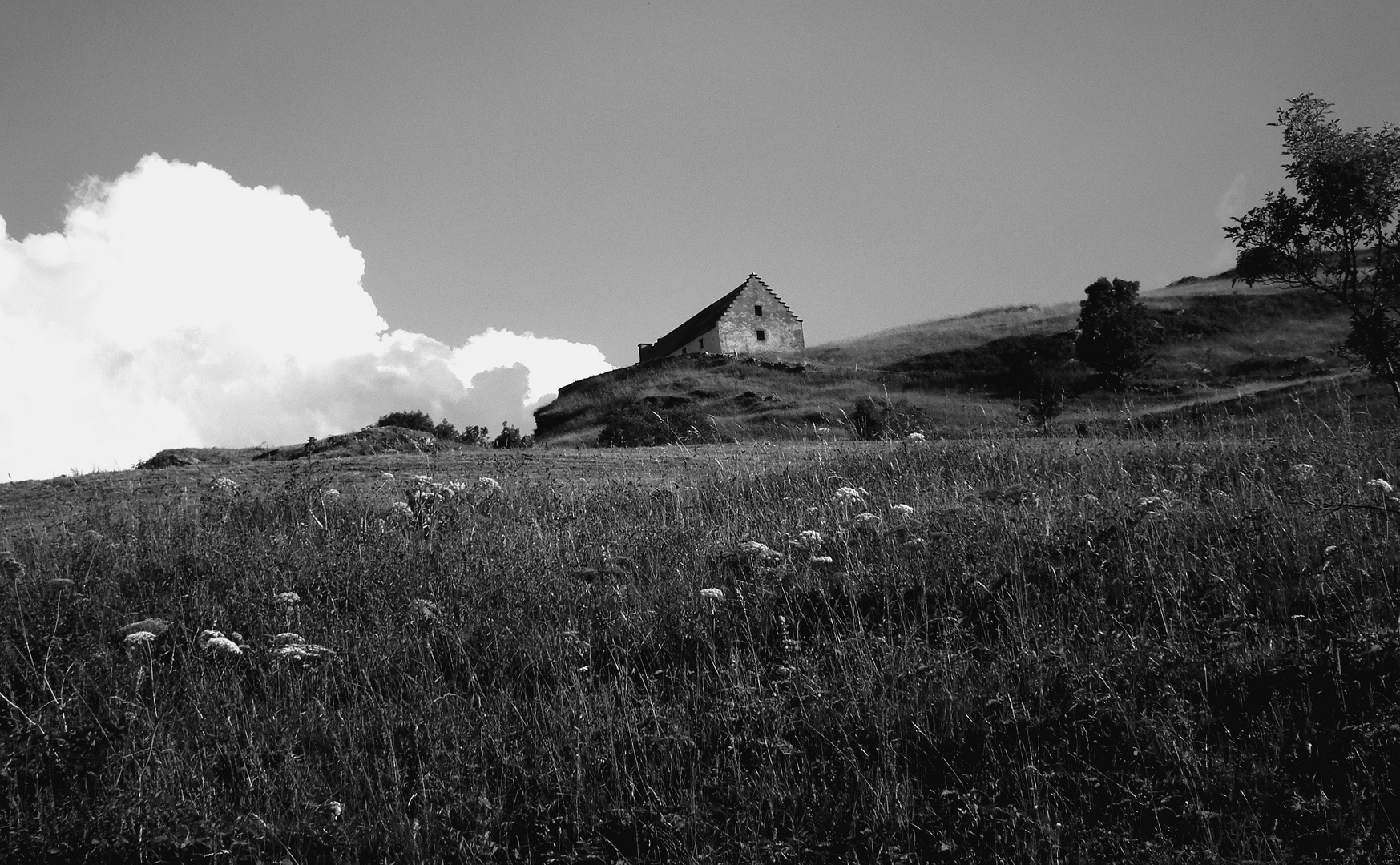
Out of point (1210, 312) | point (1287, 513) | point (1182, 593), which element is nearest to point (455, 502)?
Answer: point (1182, 593)

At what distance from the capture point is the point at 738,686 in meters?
4.16

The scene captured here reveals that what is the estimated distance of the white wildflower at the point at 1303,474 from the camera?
21.6ft

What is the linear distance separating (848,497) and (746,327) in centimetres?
5182

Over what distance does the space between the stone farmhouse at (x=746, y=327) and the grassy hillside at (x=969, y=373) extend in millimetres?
5600

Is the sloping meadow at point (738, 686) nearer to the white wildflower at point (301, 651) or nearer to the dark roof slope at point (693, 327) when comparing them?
the white wildflower at point (301, 651)

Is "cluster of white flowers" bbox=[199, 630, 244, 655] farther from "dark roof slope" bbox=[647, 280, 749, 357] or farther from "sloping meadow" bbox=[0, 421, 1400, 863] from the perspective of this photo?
"dark roof slope" bbox=[647, 280, 749, 357]

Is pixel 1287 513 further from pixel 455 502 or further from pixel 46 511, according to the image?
pixel 46 511

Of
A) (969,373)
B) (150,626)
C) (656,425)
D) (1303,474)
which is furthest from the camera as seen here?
(969,373)

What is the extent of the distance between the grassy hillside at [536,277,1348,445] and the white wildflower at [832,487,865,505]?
21.7 m

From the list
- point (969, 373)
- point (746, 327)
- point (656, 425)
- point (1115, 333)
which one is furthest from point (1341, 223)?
point (746, 327)

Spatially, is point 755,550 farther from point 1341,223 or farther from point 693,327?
point 693,327

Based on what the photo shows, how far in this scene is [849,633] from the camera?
4.80 metres

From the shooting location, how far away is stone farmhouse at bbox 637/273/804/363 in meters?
57.4

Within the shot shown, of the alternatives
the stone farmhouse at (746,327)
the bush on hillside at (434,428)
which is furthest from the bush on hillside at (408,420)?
the stone farmhouse at (746,327)
